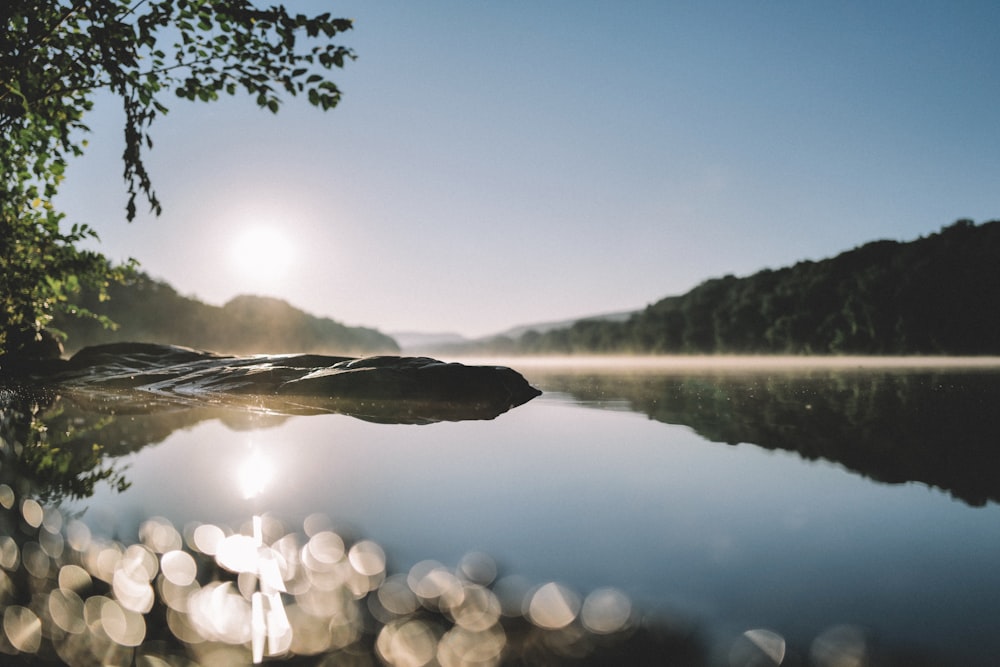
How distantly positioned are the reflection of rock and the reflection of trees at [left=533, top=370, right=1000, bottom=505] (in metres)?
2.99

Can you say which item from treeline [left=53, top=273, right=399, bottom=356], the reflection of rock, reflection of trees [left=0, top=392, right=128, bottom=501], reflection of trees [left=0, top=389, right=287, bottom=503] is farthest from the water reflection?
treeline [left=53, top=273, right=399, bottom=356]

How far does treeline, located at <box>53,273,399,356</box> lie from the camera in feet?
273

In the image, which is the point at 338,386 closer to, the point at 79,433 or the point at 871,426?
the point at 79,433

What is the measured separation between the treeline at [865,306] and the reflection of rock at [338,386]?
72939mm

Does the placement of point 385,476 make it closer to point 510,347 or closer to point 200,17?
point 200,17

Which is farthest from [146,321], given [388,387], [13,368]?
[388,387]

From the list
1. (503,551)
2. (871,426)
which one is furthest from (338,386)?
(871,426)

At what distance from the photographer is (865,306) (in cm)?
6962

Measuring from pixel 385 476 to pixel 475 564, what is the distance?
2.20m

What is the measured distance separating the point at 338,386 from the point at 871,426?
1023 cm

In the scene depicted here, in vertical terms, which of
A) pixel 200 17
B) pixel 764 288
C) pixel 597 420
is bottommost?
pixel 597 420

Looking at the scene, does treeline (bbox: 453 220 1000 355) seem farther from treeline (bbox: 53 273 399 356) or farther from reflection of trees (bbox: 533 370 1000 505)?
treeline (bbox: 53 273 399 356)

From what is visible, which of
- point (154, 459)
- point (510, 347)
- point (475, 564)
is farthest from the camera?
point (510, 347)

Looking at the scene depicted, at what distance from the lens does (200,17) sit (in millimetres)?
6711
